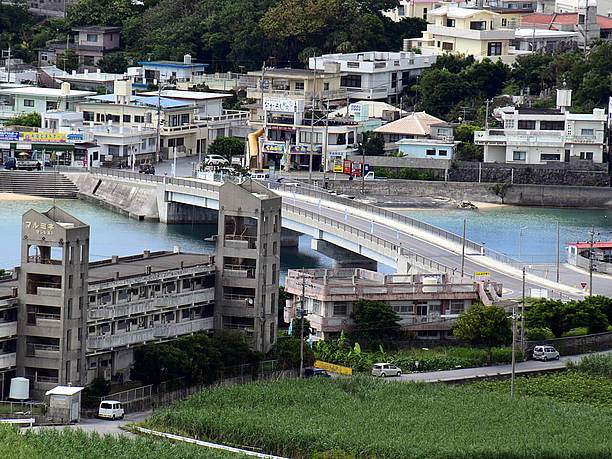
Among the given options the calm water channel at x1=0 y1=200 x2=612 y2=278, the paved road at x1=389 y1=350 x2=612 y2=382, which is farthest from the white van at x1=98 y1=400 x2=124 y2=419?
the calm water channel at x1=0 y1=200 x2=612 y2=278

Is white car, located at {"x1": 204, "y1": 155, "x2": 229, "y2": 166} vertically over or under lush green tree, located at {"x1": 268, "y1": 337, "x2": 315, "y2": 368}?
over

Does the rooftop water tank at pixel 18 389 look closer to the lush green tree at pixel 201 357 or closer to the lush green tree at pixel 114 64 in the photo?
the lush green tree at pixel 201 357

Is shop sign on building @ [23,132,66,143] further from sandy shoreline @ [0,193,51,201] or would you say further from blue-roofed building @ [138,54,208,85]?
blue-roofed building @ [138,54,208,85]

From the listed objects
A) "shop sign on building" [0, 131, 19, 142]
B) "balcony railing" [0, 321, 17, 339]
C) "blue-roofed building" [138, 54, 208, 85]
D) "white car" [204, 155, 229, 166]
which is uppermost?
"blue-roofed building" [138, 54, 208, 85]

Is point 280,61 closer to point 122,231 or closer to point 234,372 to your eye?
point 122,231

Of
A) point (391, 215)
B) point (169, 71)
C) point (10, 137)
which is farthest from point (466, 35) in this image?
point (391, 215)

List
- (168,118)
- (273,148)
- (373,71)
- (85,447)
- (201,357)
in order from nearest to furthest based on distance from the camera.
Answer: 1. (85,447)
2. (201,357)
3. (273,148)
4. (168,118)
5. (373,71)

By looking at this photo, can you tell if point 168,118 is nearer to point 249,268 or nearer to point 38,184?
point 38,184
